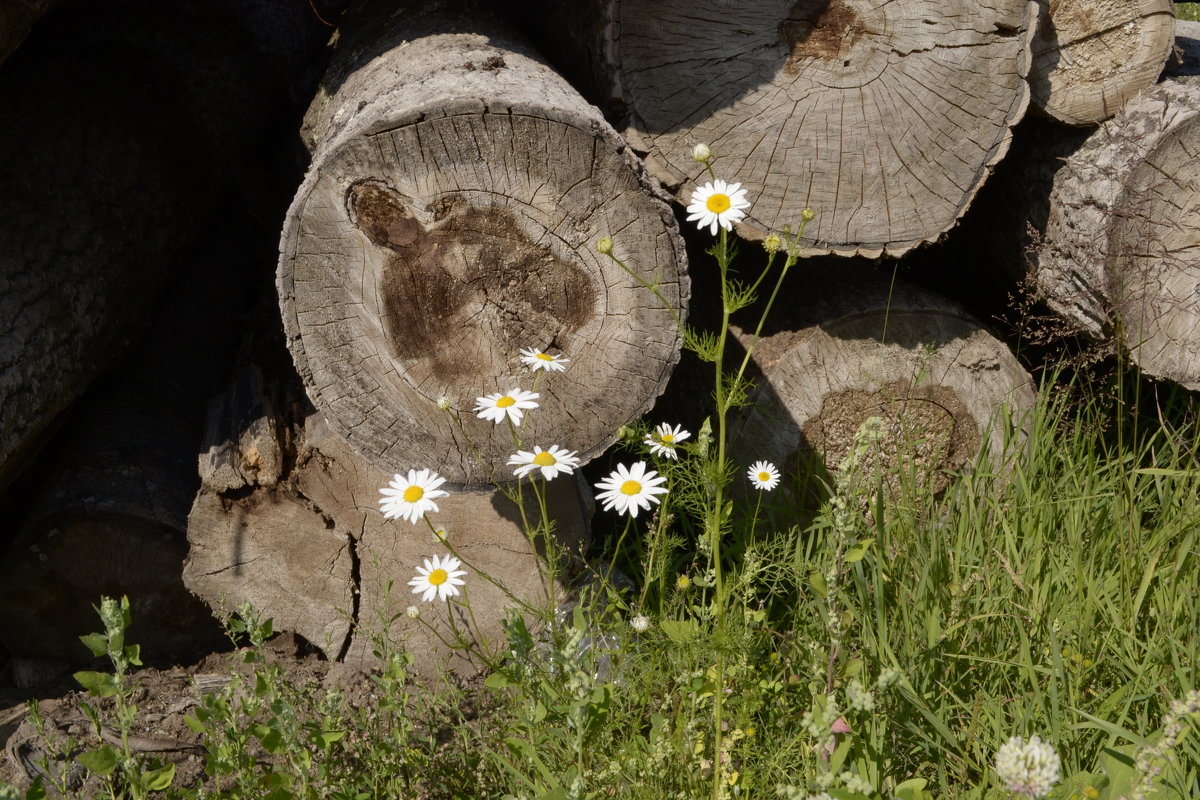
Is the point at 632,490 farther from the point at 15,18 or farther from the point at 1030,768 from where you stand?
the point at 15,18

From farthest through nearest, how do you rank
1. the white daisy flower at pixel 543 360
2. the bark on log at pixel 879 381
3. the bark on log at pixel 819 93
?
the bark on log at pixel 879 381 < the bark on log at pixel 819 93 < the white daisy flower at pixel 543 360

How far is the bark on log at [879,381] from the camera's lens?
8.21 ft

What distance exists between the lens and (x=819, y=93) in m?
2.27

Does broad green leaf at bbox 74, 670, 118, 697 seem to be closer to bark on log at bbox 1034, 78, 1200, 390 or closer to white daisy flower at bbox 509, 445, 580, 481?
white daisy flower at bbox 509, 445, 580, 481

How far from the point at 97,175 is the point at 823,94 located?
189 centimetres

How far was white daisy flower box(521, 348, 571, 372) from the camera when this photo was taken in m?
1.83

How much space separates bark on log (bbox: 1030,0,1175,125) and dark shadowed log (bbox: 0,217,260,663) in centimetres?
243

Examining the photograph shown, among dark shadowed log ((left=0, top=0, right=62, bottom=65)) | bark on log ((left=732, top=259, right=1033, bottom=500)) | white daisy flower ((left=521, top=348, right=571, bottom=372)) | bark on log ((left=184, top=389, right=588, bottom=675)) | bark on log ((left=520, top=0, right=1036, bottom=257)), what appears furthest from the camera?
bark on log ((left=732, top=259, right=1033, bottom=500))

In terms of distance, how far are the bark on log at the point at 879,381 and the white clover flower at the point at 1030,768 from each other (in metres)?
1.43

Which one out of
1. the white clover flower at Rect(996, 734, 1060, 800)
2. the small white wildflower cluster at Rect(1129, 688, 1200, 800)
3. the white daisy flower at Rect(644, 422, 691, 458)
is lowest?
the white clover flower at Rect(996, 734, 1060, 800)

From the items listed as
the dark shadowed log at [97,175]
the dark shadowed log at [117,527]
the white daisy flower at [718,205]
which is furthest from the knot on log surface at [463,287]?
the dark shadowed log at [117,527]

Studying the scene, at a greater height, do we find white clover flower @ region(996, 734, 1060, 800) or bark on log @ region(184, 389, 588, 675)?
bark on log @ region(184, 389, 588, 675)

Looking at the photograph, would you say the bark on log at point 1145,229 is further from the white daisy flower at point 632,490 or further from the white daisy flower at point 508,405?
the white daisy flower at point 508,405

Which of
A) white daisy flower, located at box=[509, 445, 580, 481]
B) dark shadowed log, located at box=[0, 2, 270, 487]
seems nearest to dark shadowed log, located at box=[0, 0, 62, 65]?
dark shadowed log, located at box=[0, 2, 270, 487]
